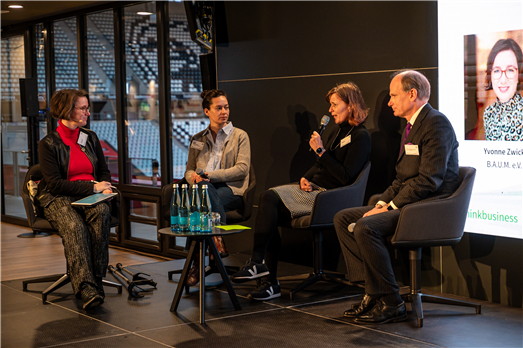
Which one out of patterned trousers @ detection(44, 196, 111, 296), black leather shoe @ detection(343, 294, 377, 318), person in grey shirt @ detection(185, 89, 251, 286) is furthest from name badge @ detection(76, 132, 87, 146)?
black leather shoe @ detection(343, 294, 377, 318)

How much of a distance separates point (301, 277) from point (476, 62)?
1972 mm

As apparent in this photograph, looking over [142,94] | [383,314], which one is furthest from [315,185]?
[142,94]

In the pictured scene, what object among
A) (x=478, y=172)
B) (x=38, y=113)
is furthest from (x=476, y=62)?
(x=38, y=113)

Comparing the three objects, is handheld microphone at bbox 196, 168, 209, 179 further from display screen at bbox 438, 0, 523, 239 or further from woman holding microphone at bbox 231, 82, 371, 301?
display screen at bbox 438, 0, 523, 239

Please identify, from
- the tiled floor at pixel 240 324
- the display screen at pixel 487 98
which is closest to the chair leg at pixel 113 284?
the tiled floor at pixel 240 324

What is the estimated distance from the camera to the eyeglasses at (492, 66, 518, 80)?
3.69m

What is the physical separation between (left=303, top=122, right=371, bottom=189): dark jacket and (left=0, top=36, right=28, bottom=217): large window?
5622mm

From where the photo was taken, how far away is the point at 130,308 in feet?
13.1

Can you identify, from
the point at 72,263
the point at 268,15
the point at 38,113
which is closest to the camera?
the point at 72,263

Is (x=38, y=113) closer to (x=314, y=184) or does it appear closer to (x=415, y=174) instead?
(x=314, y=184)

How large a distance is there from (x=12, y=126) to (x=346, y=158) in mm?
6199

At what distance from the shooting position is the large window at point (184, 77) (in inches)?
234

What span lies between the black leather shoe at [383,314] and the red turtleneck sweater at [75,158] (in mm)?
2223

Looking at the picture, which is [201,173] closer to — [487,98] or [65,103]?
[65,103]
